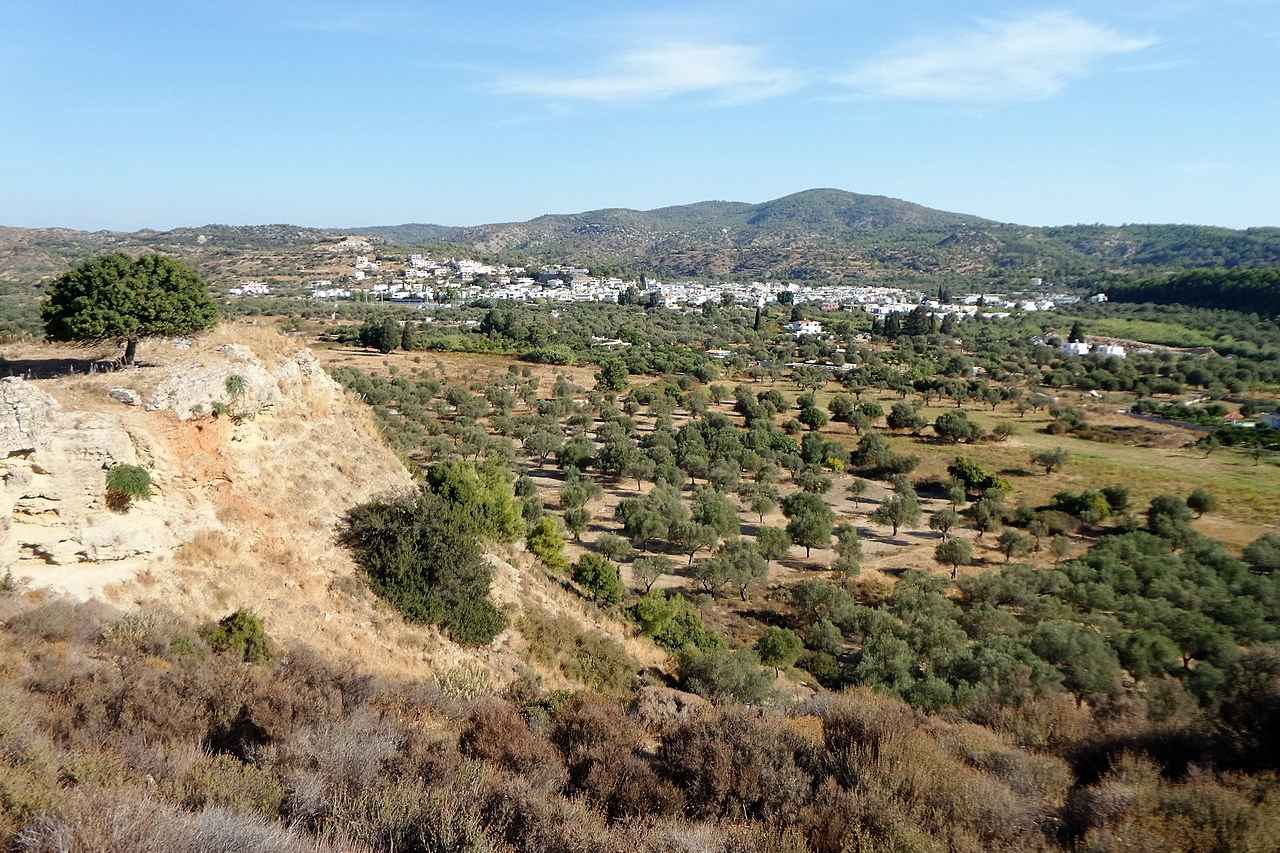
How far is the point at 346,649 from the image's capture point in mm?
11492

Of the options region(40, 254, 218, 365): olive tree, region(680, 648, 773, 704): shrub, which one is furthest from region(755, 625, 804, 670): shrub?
region(40, 254, 218, 365): olive tree

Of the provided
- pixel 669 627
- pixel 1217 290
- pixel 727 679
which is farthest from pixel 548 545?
pixel 1217 290

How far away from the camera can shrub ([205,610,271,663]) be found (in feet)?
32.8

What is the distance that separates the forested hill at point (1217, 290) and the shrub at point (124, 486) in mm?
134920

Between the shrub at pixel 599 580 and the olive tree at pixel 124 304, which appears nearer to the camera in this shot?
the olive tree at pixel 124 304

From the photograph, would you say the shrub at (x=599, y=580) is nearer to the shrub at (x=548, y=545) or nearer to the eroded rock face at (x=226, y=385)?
the shrub at (x=548, y=545)

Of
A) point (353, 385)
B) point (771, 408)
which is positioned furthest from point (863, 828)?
point (771, 408)

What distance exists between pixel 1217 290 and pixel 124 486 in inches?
5743

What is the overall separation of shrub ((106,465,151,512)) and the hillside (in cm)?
11

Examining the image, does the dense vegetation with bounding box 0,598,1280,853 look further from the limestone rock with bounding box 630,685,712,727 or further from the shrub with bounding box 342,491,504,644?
the shrub with bounding box 342,491,504,644

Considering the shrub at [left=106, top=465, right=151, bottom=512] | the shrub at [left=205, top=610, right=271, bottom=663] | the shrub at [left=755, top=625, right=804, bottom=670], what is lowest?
the shrub at [left=755, top=625, right=804, bottom=670]

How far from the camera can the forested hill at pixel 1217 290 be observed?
106 m

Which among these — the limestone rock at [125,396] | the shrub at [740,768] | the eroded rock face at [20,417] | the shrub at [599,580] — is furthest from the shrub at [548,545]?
the shrub at [740,768]

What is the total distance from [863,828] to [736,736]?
1.72 metres
